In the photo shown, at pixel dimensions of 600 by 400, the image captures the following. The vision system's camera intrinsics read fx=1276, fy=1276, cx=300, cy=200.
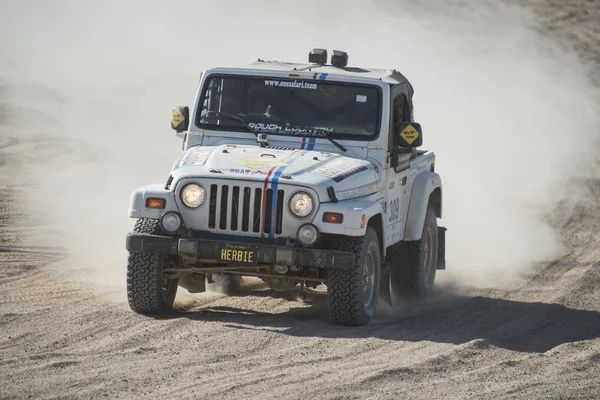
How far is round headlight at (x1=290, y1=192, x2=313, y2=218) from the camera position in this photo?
964 centimetres

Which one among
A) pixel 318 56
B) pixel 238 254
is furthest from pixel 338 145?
pixel 238 254

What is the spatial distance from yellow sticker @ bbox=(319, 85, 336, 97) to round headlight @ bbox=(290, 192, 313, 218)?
1614 mm

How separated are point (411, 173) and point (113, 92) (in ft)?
49.3

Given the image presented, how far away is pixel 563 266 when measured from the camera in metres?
14.0

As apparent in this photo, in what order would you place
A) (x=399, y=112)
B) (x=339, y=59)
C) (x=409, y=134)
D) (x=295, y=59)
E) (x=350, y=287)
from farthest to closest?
(x=295, y=59)
(x=339, y=59)
(x=399, y=112)
(x=409, y=134)
(x=350, y=287)

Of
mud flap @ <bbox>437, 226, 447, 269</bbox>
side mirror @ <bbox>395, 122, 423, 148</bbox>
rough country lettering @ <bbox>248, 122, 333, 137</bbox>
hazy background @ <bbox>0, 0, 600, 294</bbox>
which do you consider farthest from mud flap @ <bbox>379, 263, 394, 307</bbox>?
hazy background @ <bbox>0, 0, 600, 294</bbox>

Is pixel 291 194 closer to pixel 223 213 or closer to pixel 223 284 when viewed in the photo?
pixel 223 213

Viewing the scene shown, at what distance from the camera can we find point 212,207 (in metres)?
9.80

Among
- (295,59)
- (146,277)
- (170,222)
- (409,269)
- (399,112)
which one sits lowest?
(409,269)

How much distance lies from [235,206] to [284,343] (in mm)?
1198

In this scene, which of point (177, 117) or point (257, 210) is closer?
point (257, 210)

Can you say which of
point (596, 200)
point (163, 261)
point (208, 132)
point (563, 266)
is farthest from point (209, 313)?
point (596, 200)

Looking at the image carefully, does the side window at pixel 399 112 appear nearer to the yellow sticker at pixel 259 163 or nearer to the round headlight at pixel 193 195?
the yellow sticker at pixel 259 163

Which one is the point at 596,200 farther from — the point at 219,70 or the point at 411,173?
the point at 219,70
